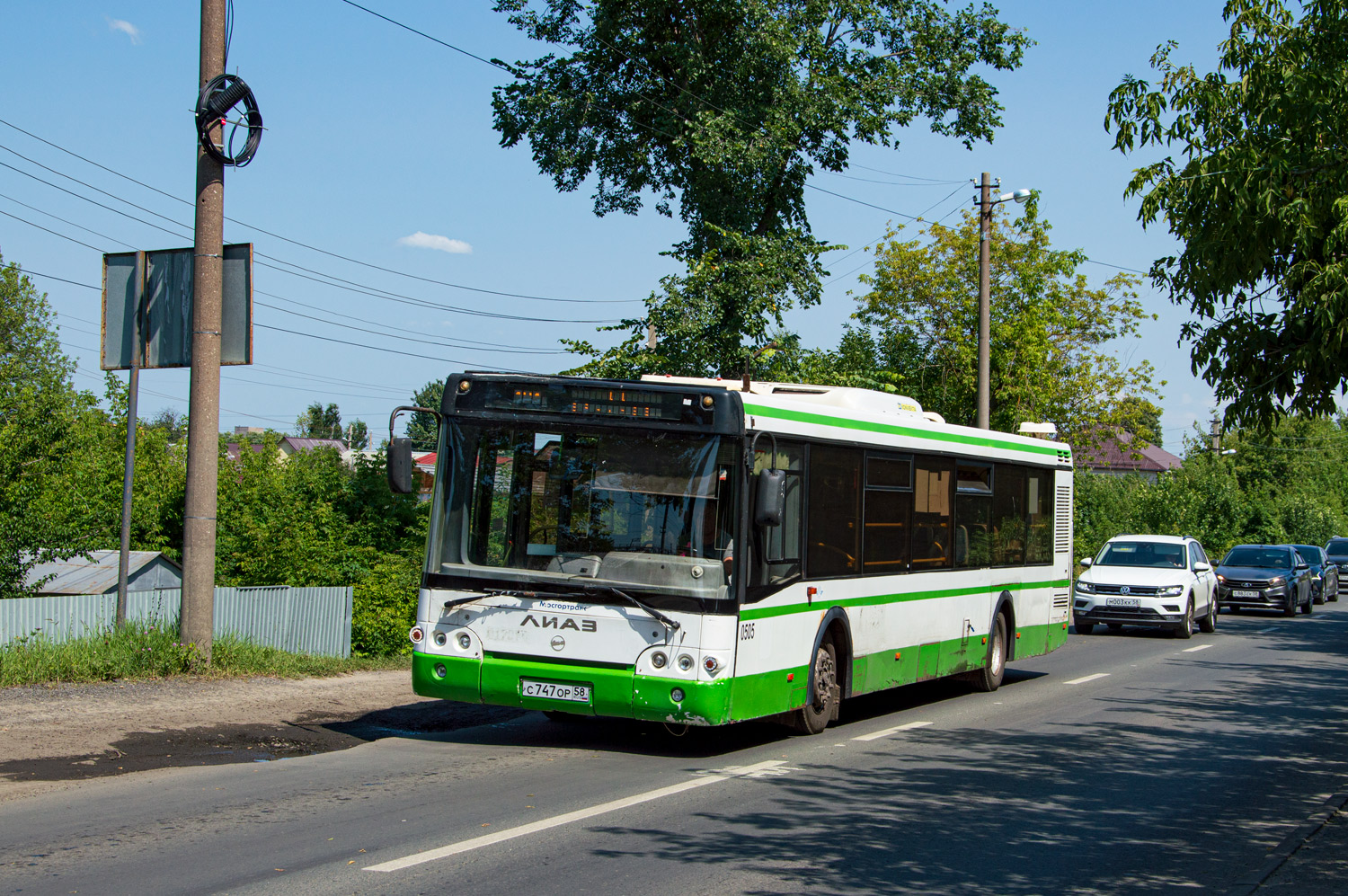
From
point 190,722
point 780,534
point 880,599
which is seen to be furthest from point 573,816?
point 880,599

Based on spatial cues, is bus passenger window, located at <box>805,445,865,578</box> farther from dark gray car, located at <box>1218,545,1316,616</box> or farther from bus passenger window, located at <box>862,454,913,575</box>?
dark gray car, located at <box>1218,545,1316,616</box>

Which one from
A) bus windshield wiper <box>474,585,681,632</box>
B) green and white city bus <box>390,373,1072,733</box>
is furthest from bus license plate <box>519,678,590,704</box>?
bus windshield wiper <box>474,585,681,632</box>

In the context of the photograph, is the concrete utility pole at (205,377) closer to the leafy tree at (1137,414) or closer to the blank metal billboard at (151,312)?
the blank metal billboard at (151,312)

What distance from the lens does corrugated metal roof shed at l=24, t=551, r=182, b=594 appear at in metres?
18.5

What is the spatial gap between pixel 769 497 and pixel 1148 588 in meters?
16.7

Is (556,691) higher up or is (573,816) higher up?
(556,691)

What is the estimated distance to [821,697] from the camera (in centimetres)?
1097

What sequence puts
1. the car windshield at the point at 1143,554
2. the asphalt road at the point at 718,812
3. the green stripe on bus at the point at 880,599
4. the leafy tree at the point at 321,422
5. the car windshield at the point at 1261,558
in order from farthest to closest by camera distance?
the leafy tree at the point at 321,422 → the car windshield at the point at 1261,558 → the car windshield at the point at 1143,554 → the green stripe on bus at the point at 880,599 → the asphalt road at the point at 718,812

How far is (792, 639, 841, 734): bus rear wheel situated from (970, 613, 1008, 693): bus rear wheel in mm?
3890

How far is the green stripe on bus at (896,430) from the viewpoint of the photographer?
10.0 meters

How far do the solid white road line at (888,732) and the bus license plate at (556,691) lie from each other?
2725 millimetres

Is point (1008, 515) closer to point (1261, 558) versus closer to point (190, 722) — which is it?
point (190, 722)

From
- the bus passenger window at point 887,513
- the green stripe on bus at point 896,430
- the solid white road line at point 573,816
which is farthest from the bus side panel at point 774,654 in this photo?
the green stripe on bus at point 896,430

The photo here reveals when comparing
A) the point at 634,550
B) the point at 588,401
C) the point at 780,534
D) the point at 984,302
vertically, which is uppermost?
the point at 984,302
